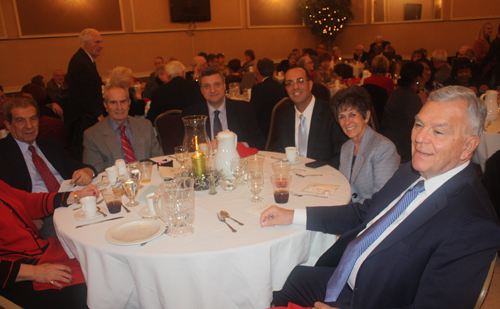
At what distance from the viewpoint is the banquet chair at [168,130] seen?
3809 mm

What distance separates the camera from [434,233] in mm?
1153

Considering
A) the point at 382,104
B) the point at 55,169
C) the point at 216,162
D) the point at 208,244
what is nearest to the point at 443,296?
the point at 208,244

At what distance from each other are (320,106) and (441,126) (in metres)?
1.95

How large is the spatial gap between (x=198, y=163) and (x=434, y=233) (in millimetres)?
1282

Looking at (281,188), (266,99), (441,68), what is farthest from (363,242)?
(441,68)

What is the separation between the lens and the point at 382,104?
5.02m

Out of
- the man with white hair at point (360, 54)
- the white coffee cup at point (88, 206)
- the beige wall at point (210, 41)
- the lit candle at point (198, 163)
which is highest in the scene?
the beige wall at point (210, 41)

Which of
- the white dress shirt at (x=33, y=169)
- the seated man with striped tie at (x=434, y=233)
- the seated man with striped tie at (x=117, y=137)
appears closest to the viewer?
the seated man with striped tie at (x=434, y=233)

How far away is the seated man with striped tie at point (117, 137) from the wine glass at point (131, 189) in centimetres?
A: 113

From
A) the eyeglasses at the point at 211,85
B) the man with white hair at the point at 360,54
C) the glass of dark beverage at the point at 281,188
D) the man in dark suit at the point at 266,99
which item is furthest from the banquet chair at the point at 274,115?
the man with white hair at the point at 360,54

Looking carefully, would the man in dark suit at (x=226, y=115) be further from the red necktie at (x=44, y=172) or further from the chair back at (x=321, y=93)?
the chair back at (x=321, y=93)

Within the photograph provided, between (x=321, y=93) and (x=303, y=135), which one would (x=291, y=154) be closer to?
(x=303, y=135)

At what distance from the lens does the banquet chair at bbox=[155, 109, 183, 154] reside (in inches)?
150

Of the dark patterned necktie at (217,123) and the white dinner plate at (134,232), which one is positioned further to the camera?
the dark patterned necktie at (217,123)
